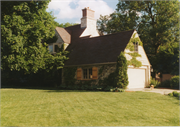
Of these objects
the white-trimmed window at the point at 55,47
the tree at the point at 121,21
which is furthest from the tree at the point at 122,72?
the tree at the point at 121,21

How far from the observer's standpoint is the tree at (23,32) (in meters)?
16.1

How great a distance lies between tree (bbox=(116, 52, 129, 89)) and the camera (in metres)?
16.8

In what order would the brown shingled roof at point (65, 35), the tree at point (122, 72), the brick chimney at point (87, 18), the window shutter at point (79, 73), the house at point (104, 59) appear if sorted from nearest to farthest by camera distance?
the tree at point (122, 72), the house at point (104, 59), the window shutter at point (79, 73), the brown shingled roof at point (65, 35), the brick chimney at point (87, 18)

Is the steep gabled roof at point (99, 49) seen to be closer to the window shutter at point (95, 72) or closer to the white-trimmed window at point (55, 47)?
the window shutter at point (95, 72)

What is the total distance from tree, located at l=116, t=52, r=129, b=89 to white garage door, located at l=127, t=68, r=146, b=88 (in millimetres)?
1970

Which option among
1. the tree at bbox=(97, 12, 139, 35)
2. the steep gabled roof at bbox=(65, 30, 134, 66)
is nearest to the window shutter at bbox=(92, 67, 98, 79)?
the steep gabled roof at bbox=(65, 30, 134, 66)

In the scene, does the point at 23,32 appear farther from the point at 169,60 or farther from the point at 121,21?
the point at 121,21

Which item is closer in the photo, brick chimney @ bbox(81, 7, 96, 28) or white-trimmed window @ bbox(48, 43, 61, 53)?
white-trimmed window @ bbox(48, 43, 61, 53)

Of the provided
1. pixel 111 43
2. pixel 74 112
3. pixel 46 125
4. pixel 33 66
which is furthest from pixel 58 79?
Result: pixel 46 125

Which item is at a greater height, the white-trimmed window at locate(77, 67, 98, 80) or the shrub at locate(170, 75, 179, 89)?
the white-trimmed window at locate(77, 67, 98, 80)

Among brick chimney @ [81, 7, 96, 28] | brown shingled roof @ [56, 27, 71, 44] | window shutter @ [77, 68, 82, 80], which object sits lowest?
window shutter @ [77, 68, 82, 80]

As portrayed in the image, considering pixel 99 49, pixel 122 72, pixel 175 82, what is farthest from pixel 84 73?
pixel 175 82

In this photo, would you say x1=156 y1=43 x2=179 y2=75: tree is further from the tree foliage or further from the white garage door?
the tree foliage

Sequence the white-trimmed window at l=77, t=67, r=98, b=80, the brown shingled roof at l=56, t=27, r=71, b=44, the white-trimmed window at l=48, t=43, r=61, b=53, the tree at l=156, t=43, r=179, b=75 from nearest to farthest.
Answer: the white-trimmed window at l=77, t=67, r=98, b=80 < the tree at l=156, t=43, r=179, b=75 < the white-trimmed window at l=48, t=43, r=61, b=53 < the brown shingled roof at l=56, t=27, r=71, b=44
